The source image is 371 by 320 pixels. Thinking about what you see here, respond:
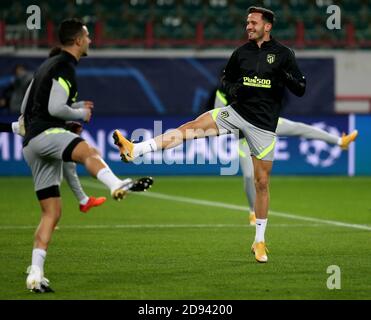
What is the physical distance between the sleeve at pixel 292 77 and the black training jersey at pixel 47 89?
→ 8.36ft

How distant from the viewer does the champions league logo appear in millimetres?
21141

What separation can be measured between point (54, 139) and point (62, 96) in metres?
0.35

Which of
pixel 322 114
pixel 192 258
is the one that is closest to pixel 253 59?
pixel 192 258

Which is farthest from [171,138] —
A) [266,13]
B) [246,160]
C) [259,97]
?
[246,160]

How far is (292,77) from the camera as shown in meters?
9.76

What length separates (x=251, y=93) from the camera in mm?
9828

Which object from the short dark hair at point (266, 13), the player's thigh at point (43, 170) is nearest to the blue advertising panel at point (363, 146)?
the short dark hair at point (266, 13)

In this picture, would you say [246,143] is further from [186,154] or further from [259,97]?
[186,154]

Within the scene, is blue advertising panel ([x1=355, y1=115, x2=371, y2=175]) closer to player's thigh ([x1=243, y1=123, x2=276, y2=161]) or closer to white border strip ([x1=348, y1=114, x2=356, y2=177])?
white border strip ([x1=348, y1=114, x2=356, y2=177])

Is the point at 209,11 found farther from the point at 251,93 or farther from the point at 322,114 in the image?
the point at 251,93

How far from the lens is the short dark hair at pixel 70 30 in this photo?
810 centimetres

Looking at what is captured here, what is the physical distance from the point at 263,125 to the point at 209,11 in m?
17.4

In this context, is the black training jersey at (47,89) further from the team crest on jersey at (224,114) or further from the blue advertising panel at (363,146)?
the blue advertising panel at (363,146)

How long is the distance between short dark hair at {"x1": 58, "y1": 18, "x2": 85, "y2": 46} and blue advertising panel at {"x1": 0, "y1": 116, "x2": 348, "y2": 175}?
12.0 meters
